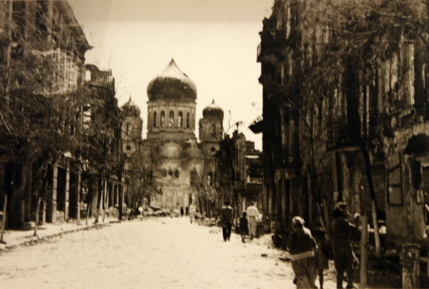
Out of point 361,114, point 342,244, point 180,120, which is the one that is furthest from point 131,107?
point 180,120

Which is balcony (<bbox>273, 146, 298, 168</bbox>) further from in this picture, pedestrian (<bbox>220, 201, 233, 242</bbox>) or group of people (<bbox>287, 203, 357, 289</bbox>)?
group of people (<bbox>287, 203, 357, 289</bbox>)

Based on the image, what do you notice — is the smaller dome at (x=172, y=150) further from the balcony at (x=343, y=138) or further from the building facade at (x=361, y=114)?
the balcony at (x=343, y=138)

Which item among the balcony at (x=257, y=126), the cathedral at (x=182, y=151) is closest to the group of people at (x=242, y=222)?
the balcony at (x=257, y=126)

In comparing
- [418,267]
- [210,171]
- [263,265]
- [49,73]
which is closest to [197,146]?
[210,171]

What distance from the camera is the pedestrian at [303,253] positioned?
34.3 feet

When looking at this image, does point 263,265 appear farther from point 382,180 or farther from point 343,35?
point 343,35

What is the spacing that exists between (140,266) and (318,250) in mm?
5341

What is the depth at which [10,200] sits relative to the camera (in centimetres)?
2561

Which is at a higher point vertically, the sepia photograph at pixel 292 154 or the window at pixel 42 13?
the window at pixel 42 13

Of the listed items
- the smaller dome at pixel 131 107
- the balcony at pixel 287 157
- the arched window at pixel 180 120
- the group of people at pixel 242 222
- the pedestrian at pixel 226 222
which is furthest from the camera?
the arched window at pixel 180 120

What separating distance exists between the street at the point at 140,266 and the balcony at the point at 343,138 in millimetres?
3493

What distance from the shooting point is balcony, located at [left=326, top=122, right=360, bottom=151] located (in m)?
16.8

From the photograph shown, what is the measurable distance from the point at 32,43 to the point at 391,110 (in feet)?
37.8

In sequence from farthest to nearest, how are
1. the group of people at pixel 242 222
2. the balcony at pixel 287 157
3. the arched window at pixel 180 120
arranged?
the arched window at pixel 180 120
the group of people at pixel 242 222
the balcony at pixel 287 157
